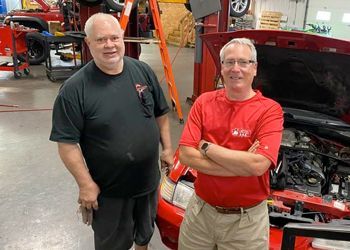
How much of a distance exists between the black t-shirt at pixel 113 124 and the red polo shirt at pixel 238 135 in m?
0.33

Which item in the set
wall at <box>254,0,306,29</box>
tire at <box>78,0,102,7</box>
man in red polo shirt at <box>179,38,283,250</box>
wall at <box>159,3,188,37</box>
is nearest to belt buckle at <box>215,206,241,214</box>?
man in red polo shirt at <box>179,38,283,250</box>

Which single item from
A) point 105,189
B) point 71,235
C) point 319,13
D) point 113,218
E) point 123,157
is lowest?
point 71,235

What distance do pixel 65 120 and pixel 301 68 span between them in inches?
63.3

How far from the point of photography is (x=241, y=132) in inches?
63.7

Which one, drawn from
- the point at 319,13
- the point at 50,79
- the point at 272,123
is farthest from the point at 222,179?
the point at 319,13

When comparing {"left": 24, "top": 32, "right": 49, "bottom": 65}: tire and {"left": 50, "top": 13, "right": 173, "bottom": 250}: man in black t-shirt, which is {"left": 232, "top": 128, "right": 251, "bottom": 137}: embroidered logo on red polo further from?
{"left": 24, "top": 32, "right": 49, "bottom": 65}: tire

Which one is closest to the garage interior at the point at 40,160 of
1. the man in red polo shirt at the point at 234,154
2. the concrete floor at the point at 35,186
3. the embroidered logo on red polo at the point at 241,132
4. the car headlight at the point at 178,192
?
the concrete floor at the point at 35,186

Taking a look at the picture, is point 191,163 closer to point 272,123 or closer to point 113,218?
point 272,123

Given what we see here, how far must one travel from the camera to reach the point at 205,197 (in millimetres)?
1713

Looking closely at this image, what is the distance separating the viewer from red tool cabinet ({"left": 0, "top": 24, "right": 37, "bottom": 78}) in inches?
297

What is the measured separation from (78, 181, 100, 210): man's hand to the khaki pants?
1.67ft

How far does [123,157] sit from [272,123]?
31.5 inches

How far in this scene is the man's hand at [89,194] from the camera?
1.83 meters

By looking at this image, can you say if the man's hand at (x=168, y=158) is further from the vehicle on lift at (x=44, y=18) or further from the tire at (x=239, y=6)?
the tire at (x=239, y=6)
